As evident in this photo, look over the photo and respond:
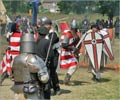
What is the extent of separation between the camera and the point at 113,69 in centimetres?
Answer: 1588

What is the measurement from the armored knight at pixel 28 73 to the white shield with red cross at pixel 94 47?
21.9 feet

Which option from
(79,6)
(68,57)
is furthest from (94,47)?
(79,6)

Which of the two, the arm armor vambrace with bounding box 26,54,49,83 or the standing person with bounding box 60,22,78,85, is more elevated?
the arm armor vambrace with bounding box 26,54,49,83

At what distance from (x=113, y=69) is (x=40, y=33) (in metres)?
7.78

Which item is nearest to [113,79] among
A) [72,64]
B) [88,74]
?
[88,74]

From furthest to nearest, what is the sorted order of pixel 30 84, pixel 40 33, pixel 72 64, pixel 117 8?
pixel 117 8 < pixel 72 64 < pixel 40 33 < pixel 30 84

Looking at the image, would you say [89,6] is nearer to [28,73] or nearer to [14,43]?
[14,43]

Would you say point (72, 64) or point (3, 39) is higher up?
point (72, 64)

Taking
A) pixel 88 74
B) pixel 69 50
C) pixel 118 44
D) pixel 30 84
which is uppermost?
pixel 30 84

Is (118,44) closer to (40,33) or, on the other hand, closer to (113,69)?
(113,69)

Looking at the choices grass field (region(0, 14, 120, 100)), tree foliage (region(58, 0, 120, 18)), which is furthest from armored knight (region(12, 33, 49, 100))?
tree foliage (region(58, 0, 120, 18))

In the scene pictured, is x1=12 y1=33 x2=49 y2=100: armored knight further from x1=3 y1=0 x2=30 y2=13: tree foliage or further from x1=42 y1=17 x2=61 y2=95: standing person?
x1=3 y1=0 x2=30 y2=13: tree foliage

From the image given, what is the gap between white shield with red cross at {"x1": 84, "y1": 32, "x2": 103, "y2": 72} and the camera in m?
12.8

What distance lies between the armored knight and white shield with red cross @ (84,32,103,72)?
6.68 meters
